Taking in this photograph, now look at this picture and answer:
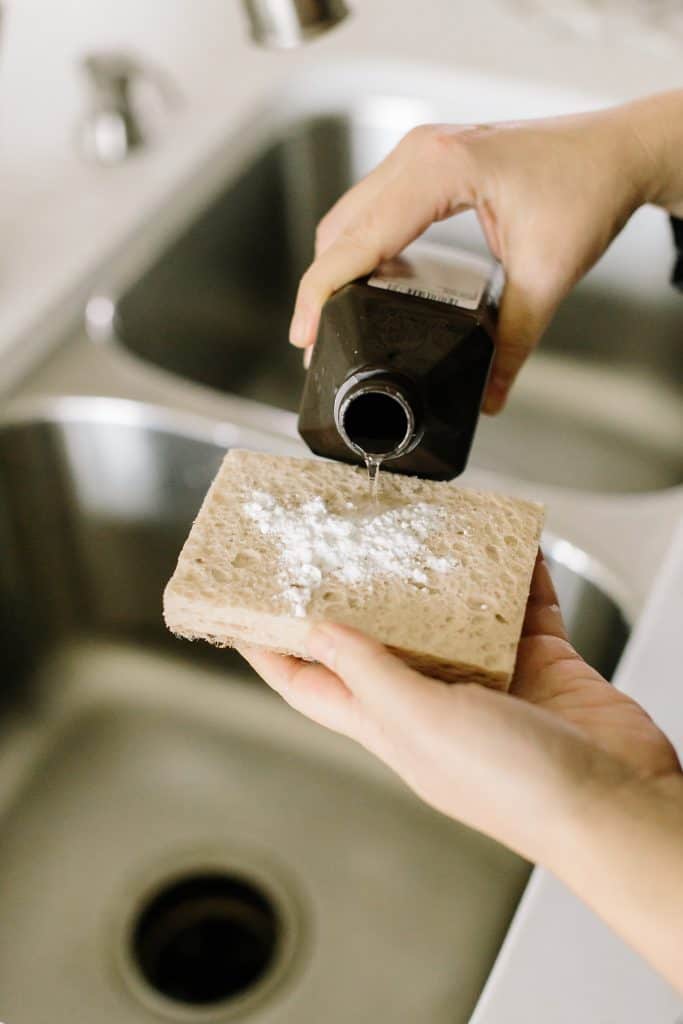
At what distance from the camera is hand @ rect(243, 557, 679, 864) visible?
1.71 ft

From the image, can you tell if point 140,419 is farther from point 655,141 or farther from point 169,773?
point 655,141

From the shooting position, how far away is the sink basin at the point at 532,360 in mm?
1220

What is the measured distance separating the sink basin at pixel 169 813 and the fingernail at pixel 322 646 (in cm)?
31

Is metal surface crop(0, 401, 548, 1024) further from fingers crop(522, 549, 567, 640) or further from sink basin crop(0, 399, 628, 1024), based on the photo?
fingers crop(522, 549, 567, 640)

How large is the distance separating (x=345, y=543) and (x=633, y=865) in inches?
11.1

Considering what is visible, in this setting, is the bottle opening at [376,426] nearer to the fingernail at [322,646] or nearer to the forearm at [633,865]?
the fingernail at [322,646]

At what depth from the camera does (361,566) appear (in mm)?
676

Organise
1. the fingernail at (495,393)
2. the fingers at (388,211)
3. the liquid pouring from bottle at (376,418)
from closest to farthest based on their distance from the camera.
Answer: the liquid pouring from bottle at (376,418)
the fingers at (388,211)
the fingernail at (495,393)

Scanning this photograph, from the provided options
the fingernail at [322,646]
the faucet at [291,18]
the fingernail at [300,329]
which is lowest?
the fingernail at [322,646]

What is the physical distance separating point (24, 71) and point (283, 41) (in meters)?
0.59

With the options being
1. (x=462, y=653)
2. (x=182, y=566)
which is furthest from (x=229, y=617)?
(x=462, y=653)

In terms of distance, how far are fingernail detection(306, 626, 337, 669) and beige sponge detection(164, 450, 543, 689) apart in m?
0.05

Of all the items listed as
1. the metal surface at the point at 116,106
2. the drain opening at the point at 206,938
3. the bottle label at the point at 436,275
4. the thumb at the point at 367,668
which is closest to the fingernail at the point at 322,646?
the thumb at the point at 367,668

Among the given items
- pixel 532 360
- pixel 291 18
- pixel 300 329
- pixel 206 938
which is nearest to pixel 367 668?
pixel 300 329
